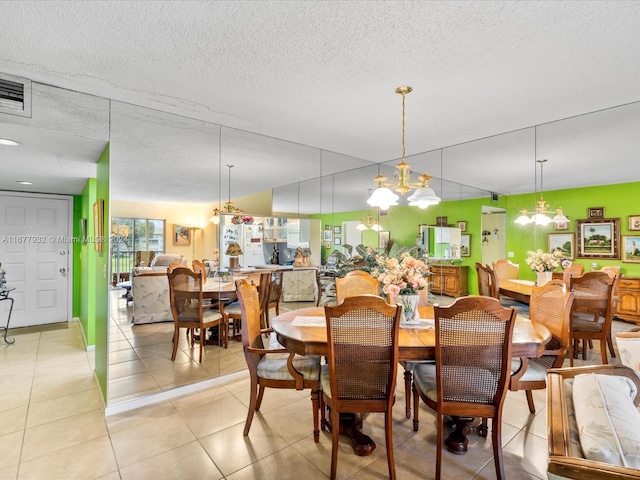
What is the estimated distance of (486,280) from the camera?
12.5ft

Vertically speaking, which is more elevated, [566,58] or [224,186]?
[566,58]

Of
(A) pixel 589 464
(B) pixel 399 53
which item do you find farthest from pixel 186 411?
(B) pixel 399 53

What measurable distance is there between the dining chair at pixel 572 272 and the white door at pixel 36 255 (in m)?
6.69

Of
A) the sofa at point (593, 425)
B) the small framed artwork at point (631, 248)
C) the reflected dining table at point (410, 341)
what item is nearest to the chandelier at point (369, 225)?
the reflected dining table at point (410, 341)

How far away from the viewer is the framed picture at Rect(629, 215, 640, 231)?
2.88m

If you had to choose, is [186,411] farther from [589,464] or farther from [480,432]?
[589,464]

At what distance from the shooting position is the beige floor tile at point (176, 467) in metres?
1.88

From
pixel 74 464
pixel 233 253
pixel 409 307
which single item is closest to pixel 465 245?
pixel 409 307

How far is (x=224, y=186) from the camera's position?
3.28 meters

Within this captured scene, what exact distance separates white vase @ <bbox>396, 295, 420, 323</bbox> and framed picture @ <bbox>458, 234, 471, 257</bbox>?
2.13 m

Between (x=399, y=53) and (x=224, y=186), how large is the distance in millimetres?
2046

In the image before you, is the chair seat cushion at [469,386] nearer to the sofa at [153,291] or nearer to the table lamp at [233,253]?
the table lamp at [233,253]

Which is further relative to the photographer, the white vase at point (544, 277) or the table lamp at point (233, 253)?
the white vase at point (544, 277)

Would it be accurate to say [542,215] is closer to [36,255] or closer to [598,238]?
[598,238]
